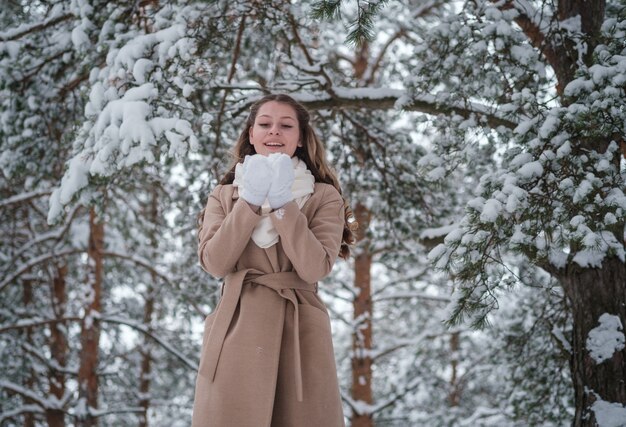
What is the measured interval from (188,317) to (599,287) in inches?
179

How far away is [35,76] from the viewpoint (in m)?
4.97

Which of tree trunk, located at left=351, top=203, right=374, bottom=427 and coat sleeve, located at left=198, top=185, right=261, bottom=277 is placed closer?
coat sleeve, located at left=198, top=185, right=261, bottom=277

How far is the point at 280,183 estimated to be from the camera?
7.02 ft

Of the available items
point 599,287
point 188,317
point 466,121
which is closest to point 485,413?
point 188,317

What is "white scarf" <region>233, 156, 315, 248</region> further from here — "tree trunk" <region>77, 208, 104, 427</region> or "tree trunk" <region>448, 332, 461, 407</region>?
"tree trunk" <region>448, 332, 461, 407</region>

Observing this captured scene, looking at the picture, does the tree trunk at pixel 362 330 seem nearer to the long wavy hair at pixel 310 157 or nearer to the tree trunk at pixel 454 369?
the tree trunk at pixel 454 369

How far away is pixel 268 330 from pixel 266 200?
49 cm

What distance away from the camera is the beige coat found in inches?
83.8

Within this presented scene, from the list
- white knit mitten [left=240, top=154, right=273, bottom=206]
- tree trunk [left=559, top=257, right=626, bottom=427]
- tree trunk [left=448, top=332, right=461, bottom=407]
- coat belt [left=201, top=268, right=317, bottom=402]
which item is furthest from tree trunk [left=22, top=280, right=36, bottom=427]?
white knit mitten [left=240, top=154, right=273, bottom=206]

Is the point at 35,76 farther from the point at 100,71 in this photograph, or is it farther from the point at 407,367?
the point at 407,367

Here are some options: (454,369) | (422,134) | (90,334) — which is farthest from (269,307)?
(454,369)

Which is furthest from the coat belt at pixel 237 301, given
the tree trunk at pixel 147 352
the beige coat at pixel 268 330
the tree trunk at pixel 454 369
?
the tree trunk at pixel 454 369

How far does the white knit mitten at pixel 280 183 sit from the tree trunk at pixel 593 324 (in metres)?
2.35

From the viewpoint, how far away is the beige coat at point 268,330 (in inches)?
83.8
